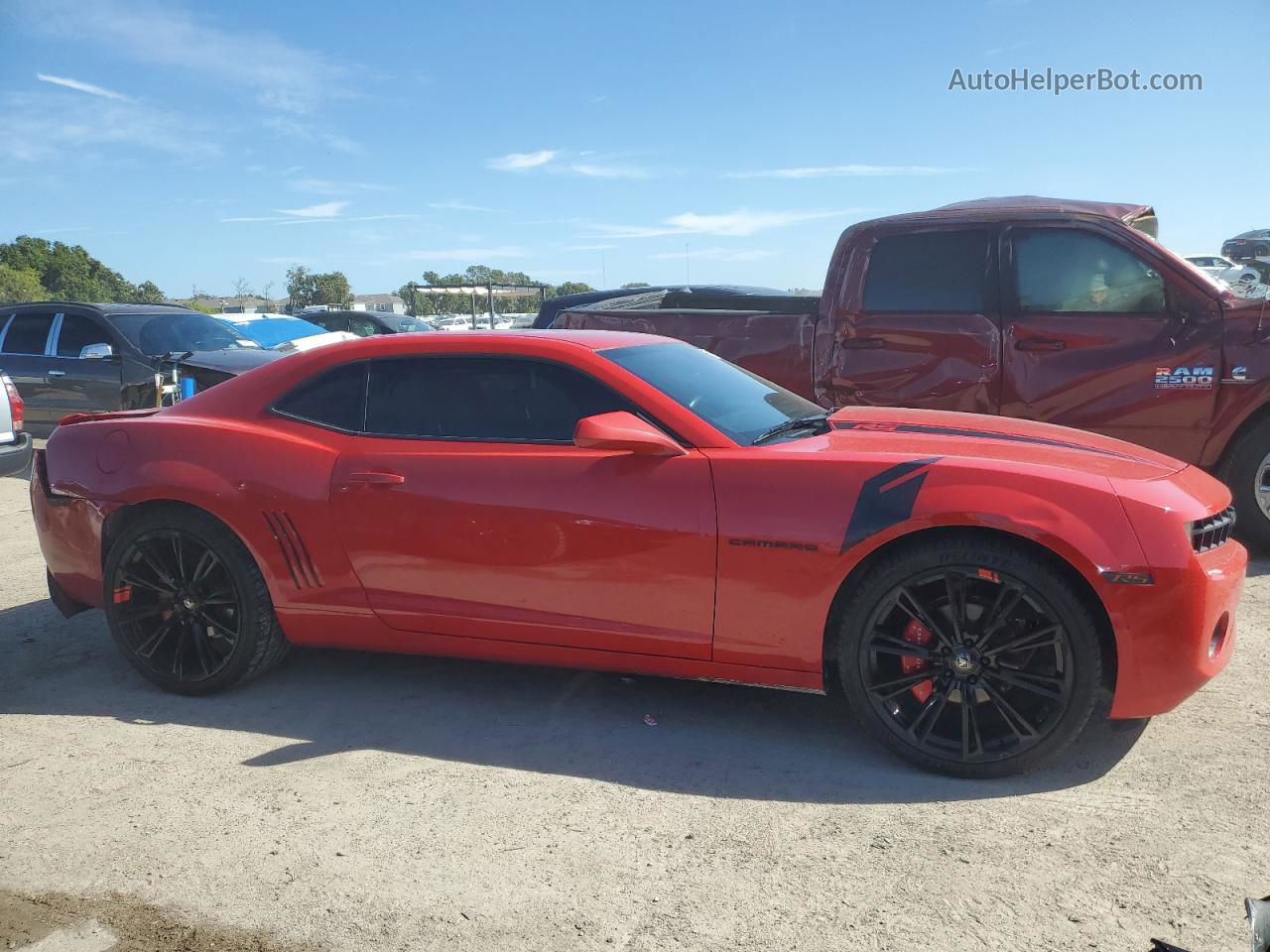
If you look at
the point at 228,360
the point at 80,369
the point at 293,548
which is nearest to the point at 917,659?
the point at 293,548

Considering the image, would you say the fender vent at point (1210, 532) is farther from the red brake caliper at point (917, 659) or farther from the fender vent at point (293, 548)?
the fender vent at point (293, 548)

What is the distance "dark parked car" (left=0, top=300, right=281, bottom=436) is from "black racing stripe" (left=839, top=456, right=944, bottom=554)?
8.42 m

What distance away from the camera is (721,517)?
352cm

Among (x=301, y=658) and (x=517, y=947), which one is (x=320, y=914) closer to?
(x=517, y=947)

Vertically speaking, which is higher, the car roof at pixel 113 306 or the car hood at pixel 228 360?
the car roof at pixel 113 306

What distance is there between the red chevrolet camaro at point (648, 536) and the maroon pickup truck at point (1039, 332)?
2.18 metres

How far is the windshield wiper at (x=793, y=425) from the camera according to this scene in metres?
3.82

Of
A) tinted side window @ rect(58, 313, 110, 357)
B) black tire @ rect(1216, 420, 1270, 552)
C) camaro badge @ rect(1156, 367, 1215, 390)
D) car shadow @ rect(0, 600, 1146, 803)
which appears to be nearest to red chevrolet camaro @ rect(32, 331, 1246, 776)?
car shadow @ rect(0, 600, 1146, 803)

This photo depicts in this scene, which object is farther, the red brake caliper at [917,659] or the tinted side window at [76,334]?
the tinted side window at [76,334]

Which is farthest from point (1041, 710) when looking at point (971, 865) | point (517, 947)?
point (517, 947)

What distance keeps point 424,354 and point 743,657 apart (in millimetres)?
1748

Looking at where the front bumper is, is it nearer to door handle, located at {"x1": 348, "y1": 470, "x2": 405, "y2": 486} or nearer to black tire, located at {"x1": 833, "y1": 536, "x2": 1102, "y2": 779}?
door handle, located at {"x1": 348, "y1": 470, "x2": 405, "y2": 486}

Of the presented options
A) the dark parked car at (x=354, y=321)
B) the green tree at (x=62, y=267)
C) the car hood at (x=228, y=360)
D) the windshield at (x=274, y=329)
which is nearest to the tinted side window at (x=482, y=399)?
the car hood at (x=228, y=360)

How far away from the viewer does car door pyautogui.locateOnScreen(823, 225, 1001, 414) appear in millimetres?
6332
